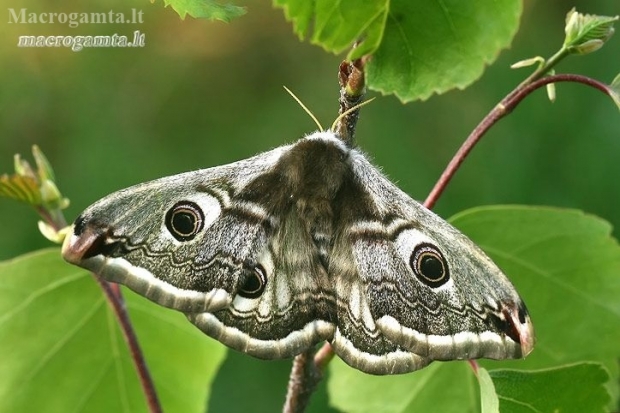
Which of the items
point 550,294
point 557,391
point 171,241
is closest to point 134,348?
point 171,241

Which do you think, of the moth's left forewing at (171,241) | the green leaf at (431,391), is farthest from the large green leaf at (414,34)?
the green leaf at (431,391)

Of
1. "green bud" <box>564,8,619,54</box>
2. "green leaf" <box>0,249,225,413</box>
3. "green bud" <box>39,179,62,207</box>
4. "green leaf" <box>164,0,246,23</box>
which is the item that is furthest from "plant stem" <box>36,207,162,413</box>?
"green bud" <box>564,8,619,54</box>

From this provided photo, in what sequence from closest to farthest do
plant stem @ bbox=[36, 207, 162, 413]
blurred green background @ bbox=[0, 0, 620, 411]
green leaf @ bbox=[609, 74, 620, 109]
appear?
green leaf @ bbox=[609, 74, 620, 109] → plant stem @ bbox=[36, 207, 162, 413] → blurred green background @ bbox=[0, 0, 620, 411]

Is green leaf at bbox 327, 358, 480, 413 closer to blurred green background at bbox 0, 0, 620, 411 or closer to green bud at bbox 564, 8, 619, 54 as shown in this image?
green bud at bbox 564, 8, 619, 54

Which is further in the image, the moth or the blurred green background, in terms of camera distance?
the blurred green background

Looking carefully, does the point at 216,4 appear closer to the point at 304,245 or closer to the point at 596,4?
the point at 304,245

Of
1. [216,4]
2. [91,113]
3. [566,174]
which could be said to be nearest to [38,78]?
[91,113]

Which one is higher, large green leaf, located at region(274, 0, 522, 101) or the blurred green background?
large green leaf, located at region(274, 0, 522, 101)
